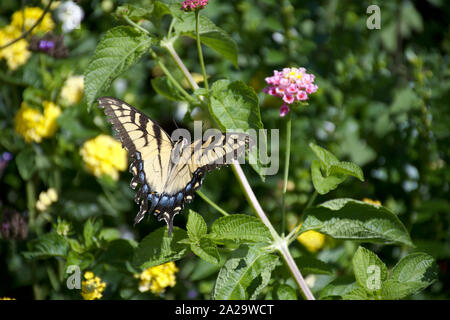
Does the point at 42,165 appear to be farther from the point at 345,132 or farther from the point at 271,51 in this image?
the point at 345,132

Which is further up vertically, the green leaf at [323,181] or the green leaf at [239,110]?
the green leaf at [239,110]

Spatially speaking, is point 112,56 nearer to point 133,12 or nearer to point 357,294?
point 133,12

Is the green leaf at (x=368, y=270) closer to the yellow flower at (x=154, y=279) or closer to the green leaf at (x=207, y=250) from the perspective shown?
the green leaf at (x=207, y=250)

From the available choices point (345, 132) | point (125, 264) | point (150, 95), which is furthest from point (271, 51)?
point (125, 264)

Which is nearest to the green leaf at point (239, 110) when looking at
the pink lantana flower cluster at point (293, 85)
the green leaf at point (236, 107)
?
the green leaf at point (236, 107)

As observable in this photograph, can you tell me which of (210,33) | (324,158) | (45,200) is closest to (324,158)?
(324,158)

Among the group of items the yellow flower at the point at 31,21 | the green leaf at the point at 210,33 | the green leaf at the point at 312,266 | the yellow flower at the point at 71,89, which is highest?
the yellow flower at the point at 31,21
